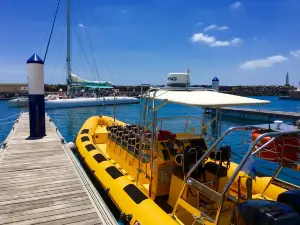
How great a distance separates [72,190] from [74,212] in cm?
101

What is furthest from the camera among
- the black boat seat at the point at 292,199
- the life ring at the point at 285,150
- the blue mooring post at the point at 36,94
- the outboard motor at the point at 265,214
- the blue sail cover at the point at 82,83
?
the blue sail cover at the point at 82,83

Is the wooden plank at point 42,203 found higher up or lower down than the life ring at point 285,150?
lower down

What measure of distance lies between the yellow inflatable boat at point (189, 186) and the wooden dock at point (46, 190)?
23.0 inches

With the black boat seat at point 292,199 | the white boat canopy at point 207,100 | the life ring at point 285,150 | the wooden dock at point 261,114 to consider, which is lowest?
the wooden dock at point 261,114

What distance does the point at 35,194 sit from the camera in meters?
5.33

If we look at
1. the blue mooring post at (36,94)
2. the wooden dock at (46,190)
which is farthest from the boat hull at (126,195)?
the blue mooring post at (36,94)

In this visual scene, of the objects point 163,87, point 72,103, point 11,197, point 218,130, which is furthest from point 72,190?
point 72,103

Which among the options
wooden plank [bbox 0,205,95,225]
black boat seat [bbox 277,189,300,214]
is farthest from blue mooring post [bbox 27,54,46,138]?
black boat seat [bbox 277,189,300,214]

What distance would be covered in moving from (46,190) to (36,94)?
618 centimetres

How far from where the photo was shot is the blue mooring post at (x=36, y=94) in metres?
10.5

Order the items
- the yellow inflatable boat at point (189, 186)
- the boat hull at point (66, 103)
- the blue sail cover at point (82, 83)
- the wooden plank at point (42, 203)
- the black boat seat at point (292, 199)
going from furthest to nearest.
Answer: the blue sail cover at point (82, 83)
the boat hull at point (66, 103)
the wooden plank at point (42, 203)
the black boat seat at point (292, 199)
the yellow inflatable boat at point (189, 186)

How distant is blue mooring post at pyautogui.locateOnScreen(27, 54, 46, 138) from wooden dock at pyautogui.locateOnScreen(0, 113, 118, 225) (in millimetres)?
1942

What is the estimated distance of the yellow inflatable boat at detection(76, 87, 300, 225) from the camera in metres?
3.32

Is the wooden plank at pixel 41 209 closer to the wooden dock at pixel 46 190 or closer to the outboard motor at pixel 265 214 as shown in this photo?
the wooden dock at pixel 46 190
